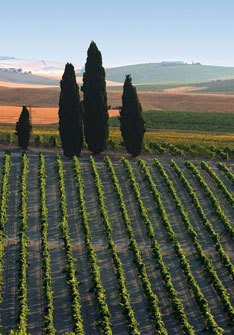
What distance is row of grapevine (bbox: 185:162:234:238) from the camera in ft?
127

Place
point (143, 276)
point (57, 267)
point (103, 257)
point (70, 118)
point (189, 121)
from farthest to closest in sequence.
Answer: point (189, 121) < point (70, 118) < point (103, 257) < point (57, 267) < point (143, 276)

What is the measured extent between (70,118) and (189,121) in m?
37.1

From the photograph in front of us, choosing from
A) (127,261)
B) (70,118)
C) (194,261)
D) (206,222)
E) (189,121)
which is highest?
(70,118)

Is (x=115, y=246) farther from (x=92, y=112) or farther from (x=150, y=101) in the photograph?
(x=150, y=101)

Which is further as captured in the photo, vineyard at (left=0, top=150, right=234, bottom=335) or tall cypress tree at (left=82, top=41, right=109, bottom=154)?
tall cypress tree at (left=82, top=41, right=109, bottom=154)

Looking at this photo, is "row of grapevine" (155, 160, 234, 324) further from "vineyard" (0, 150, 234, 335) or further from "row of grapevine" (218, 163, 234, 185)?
"row of grapevine" (218, 163, 234, 185)

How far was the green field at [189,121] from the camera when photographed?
79.4 m

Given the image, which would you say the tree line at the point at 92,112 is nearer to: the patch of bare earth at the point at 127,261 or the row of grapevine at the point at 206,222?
the row of grapevine at the point at 206,222

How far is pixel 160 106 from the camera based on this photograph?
390 ft

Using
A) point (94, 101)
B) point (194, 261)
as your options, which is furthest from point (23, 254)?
point (94, 101)

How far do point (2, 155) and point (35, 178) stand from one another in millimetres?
7281

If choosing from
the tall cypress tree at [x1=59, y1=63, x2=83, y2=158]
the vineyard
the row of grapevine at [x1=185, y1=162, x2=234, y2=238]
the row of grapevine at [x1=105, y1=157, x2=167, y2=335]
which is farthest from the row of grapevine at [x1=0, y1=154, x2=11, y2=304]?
the row of grapevine at [x1=185, y1=162, x2=234, y2=238]

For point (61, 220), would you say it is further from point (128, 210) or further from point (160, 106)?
point (160, 106)

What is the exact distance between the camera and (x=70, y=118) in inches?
2074
